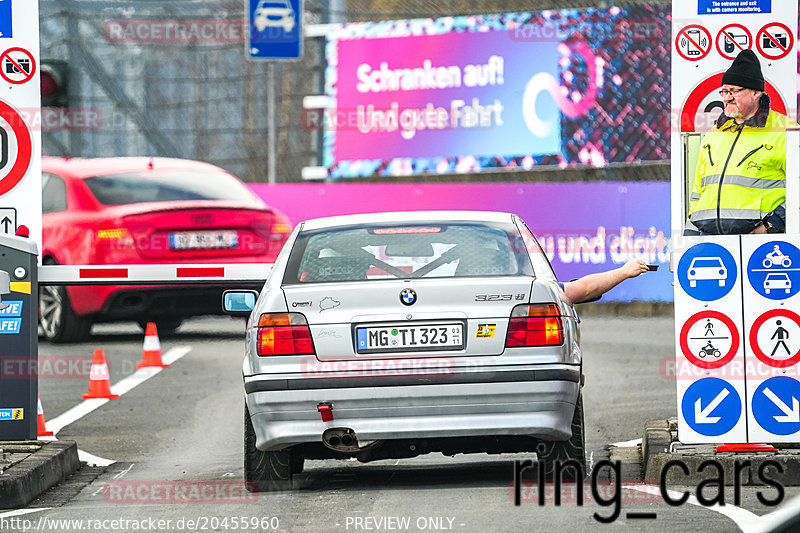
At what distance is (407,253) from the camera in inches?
346

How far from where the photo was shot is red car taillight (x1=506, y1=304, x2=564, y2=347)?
827 cm

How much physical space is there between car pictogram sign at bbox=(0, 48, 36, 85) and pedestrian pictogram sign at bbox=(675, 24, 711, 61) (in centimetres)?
390

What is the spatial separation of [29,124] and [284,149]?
46.8 feet

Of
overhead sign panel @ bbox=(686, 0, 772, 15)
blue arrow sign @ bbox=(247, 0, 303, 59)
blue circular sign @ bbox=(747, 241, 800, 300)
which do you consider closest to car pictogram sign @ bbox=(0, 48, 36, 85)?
overhead sign panel @ bbox=(686, 0, 772, 15)

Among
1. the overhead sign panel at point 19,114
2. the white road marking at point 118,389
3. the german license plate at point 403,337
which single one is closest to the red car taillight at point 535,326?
the german license plate at point 403,337

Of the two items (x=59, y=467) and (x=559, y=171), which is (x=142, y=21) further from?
(x=59, y=467)

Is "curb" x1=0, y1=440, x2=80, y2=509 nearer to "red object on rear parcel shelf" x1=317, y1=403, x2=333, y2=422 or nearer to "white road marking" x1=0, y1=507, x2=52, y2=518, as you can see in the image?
"white road marking" x1=0, y1=507, x2=52, y2=518

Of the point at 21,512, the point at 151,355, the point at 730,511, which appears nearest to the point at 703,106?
the point at 730,511

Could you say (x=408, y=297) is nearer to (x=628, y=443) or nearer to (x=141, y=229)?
(x=628, y=443)

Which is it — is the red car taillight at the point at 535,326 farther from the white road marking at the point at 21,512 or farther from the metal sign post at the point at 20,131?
the metal sign post at the point at 20,131

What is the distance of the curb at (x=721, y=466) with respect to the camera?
28.1 feet

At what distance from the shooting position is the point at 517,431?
8.19 meters

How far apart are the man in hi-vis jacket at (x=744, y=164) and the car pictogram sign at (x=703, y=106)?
32 centimetres

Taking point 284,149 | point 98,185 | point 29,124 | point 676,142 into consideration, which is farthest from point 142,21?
point 676,142
